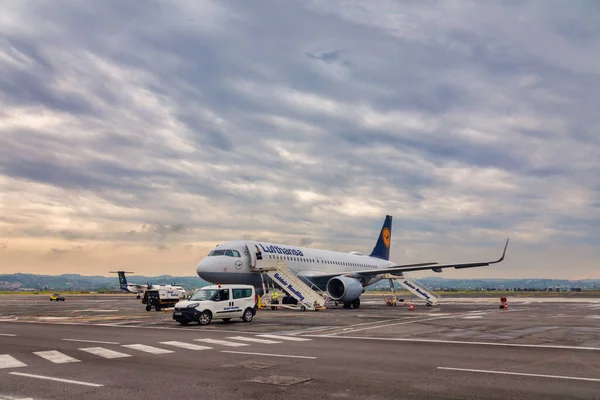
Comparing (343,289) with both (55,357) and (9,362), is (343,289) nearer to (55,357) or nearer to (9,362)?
(55,357)

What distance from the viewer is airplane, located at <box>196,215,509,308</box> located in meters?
40.8

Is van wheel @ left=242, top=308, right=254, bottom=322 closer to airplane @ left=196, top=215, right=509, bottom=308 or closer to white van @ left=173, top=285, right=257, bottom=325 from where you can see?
white van @ left=173, top=285, right=257, bottom=325

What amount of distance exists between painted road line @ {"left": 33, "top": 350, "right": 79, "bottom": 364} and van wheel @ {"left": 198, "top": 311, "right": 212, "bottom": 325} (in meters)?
10.6

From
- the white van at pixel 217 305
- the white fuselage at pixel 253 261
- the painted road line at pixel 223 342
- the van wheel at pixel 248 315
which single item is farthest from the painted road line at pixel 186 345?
the white fuselage at pixel 253 261

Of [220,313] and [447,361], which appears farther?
[220,313]

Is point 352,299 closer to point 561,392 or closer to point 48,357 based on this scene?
point 48,357

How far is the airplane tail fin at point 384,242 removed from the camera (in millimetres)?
70375

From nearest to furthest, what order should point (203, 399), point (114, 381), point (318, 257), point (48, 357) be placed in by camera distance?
1. point (203, 399)
2. point (114, 381)
3. point (48, 357)
4. point (318, 257)

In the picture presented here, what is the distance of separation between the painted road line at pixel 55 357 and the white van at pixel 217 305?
34.0 ft

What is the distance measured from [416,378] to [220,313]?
17.8 meters

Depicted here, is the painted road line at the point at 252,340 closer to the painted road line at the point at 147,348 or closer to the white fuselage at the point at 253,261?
the painted road line at the point at 147,348

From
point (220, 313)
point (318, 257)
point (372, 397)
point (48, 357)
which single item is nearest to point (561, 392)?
point (372, 397)

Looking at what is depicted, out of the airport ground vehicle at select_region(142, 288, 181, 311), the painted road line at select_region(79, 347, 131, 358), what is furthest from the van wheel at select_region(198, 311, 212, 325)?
the airport ground vehicle at select_region(142, 288, 181, 311)

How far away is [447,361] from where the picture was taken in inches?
552
